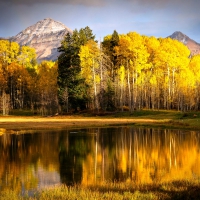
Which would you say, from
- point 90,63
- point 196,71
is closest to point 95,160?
point 90,63

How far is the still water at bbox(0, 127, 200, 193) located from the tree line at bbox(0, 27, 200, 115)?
1294 inches

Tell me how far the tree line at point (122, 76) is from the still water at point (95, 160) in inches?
1294

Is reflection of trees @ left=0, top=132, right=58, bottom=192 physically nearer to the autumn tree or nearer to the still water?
the still water

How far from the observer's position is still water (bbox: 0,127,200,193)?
1728 centimetres

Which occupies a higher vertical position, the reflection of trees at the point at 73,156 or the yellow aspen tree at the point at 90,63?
the yellow aspen tree at the point at 90,63

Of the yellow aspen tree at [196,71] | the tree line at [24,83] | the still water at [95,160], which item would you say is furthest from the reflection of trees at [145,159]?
the tree line at [24,83]

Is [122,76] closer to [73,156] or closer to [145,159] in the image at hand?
[73,156]

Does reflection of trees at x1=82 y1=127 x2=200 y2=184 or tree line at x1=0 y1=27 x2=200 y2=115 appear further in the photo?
tree line at x1=0 y1=27 x2=200 y2=115

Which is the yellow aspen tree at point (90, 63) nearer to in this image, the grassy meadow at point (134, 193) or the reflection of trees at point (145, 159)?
the reflection of trees at point (145, 159)

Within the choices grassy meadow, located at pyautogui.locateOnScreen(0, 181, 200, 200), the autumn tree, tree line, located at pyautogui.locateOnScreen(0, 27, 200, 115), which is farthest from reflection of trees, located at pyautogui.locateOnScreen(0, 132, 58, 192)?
the autumn tree

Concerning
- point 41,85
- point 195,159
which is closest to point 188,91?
point 41,85

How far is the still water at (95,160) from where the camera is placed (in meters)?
17.3

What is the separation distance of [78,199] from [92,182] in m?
4.92

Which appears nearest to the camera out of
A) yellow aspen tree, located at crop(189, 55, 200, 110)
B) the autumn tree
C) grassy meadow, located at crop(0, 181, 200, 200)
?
grassy meadow, located at crop(0, 181, 200, 200)
